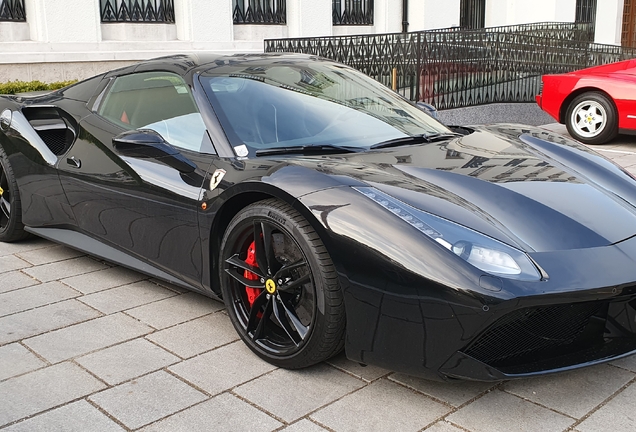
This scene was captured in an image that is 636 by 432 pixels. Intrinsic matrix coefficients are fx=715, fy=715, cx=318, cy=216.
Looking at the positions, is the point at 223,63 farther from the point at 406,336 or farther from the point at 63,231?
the point at 406,336

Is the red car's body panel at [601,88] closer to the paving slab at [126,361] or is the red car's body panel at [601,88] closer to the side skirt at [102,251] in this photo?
the side skirt at [102,251]

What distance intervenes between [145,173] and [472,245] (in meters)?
1.77

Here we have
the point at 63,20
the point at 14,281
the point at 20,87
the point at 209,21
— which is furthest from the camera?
the point at 209,21

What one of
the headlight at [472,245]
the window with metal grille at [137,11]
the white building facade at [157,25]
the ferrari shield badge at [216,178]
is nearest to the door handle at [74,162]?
the ferrari shield badge at [216,178]

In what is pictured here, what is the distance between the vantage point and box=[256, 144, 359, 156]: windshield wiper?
3266mm

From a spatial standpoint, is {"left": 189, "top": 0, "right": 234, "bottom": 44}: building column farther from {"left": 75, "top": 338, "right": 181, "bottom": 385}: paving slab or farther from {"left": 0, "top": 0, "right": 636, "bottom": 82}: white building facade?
{"left": 75, "top": 338, "right": 181, "bottom": 385}: paving slab

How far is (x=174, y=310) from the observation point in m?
3.69

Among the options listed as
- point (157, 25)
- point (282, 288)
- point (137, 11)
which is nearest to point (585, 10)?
point (157, 25)

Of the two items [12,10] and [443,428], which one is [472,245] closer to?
[443,428]

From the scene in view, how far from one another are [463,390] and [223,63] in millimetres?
2111

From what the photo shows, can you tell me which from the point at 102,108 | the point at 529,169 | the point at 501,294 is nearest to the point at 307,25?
the point at 102,108

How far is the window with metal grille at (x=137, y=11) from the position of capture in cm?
1152

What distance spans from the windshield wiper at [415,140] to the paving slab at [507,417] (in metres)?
1.30

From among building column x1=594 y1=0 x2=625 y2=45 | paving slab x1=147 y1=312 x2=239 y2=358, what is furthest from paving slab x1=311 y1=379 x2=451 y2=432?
building column x1=594 y1=0 x2=625 y2=45
